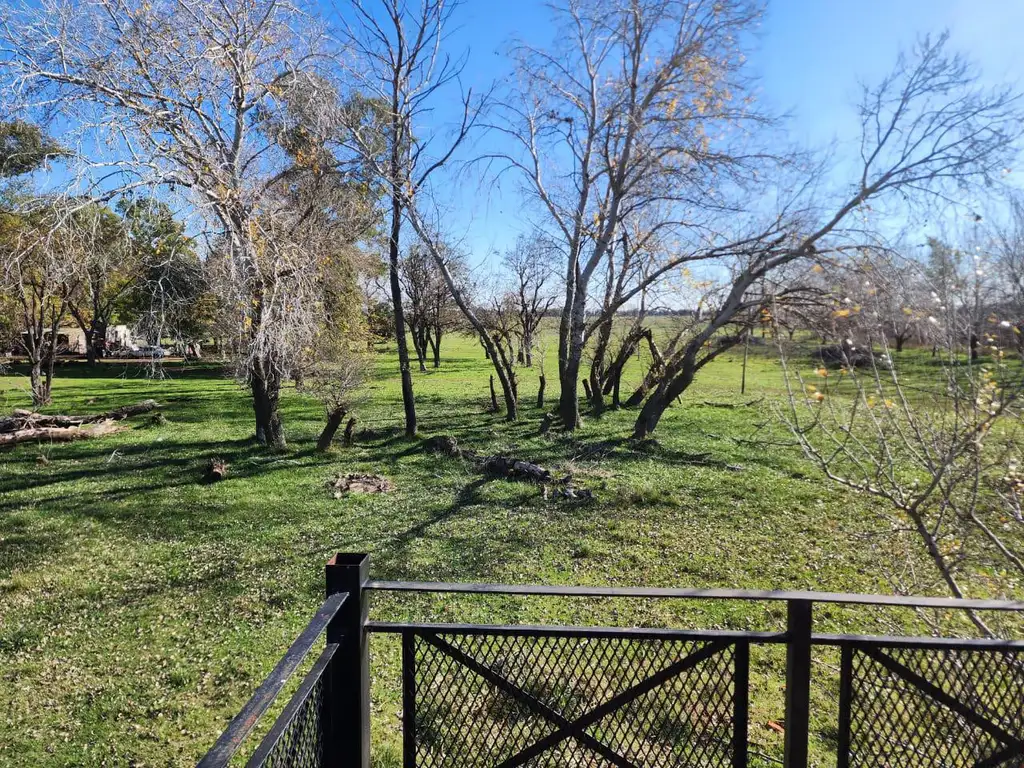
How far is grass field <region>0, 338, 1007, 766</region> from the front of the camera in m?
4.13

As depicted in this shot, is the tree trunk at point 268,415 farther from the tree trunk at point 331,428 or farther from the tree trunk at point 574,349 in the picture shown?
the tree trunk at point 574,349

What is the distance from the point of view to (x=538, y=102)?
13.3m

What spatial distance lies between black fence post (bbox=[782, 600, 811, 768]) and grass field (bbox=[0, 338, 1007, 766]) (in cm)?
182

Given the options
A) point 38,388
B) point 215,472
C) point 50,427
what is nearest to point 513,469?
point 215,472

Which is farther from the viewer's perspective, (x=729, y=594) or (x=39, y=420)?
(x=39, y=420)

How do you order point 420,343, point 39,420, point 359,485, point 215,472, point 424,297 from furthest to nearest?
point 420,343 → point 424,297 → point 39,420 → point 215,472 → point 359,485

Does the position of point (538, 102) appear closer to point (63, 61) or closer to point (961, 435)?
point (63, 61)

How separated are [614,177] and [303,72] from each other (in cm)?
646

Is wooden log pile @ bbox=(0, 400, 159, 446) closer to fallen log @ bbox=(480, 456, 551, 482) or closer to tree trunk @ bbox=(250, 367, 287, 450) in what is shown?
tree trunk @ bbox=(250, 367, 287, 450)

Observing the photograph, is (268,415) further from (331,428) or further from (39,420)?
(39,420)

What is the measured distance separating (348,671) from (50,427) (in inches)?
557

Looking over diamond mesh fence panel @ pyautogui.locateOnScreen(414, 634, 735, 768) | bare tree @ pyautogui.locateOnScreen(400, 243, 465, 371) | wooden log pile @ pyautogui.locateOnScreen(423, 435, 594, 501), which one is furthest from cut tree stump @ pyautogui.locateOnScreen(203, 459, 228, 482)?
bare tree @ pyautogui.locateOnScreen(400, 243, 465, 371)

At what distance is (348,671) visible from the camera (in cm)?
205

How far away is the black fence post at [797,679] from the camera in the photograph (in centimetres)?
198
